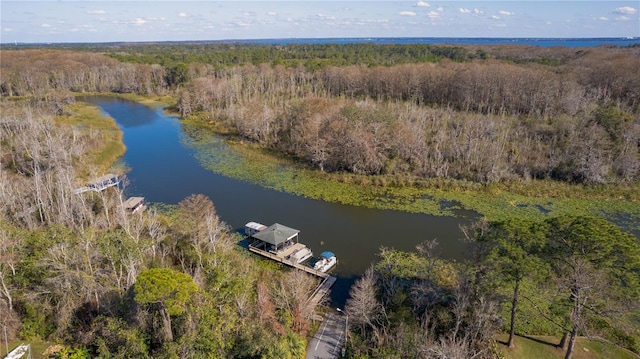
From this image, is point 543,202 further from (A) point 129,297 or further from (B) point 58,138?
(B) point 58,138

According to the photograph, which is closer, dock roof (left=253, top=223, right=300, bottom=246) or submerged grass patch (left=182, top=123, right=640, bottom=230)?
dock roof (left=253, top=223, right=300, bottom=246)

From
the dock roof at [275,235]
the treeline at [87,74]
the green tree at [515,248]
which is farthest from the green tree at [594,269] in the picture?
the treeline at [87,74]

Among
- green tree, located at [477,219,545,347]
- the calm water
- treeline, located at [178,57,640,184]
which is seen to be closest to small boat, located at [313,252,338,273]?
the calm water

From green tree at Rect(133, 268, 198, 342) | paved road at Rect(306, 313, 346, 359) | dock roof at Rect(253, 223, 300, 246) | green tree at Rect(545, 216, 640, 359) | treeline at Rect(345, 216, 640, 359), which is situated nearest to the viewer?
green tree at Rect(545, 216, 640, 359)

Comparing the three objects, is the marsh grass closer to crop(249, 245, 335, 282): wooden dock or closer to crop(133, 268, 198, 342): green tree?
crop(249, 245, 335, 282): wooden dock

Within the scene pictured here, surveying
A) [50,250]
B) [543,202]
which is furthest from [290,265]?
[543,202]

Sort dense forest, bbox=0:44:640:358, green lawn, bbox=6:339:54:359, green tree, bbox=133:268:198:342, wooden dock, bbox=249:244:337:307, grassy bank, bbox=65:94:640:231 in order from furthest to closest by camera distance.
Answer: grassy bank, bbox=65:94:640:231
wooden dock, bbox=249:244:337:307
green lawn, bbox=6:339:54:359
dense forest, bbox=0:44:640:358
green tree, bbox=133:268:198:342

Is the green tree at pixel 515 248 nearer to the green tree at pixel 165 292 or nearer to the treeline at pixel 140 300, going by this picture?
the treeline at pixel 140 300

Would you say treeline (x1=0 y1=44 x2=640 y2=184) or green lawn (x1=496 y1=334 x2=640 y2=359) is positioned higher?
treeline (x1=0 y1=44 x2=640 y2=184)
